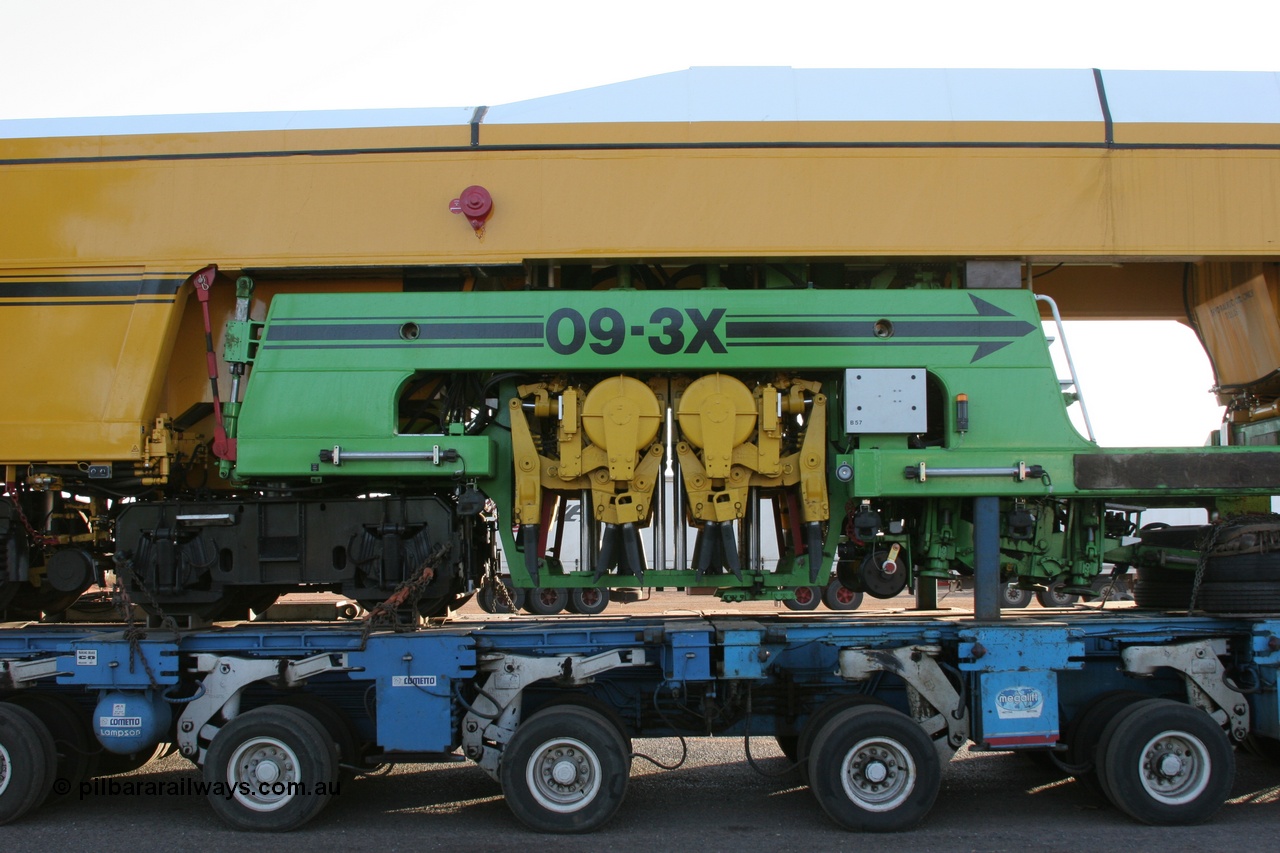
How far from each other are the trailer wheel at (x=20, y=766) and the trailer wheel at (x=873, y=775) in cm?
475

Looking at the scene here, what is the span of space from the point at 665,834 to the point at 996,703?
2.20 m

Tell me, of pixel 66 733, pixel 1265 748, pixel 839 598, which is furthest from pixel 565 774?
pixel 839 598

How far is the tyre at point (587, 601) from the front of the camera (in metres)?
16.0

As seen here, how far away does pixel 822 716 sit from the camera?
649cm

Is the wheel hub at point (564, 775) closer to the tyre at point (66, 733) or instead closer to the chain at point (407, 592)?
the chain at point (407, 592)

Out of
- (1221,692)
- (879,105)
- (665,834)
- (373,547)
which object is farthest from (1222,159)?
(373,547)

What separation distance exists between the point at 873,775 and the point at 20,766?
17.1 ft

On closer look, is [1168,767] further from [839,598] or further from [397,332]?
[839,598]

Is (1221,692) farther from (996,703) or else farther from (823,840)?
(823,840)

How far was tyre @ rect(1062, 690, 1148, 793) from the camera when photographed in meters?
6.58

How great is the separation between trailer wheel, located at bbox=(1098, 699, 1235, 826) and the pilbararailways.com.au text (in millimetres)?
4865

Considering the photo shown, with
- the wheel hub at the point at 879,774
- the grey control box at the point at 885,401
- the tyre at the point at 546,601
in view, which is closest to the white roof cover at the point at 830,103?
the grey control box at the point at 885,401

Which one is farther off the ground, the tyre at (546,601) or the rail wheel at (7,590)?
the rail wheel at (7,590)

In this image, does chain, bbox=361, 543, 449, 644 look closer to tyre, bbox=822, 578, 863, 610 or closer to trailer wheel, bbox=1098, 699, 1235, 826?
trailer wheel, bbox=1098, 699, 1235, 826
